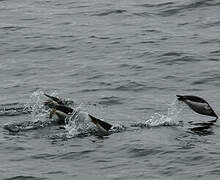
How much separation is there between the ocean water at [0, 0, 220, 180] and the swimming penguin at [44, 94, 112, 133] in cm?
23

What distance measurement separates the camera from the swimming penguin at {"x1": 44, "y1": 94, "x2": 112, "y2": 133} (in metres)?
17.0

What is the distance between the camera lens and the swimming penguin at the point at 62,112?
17.0 m

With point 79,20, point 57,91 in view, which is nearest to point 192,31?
point 79,20

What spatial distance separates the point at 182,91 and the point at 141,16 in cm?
1048

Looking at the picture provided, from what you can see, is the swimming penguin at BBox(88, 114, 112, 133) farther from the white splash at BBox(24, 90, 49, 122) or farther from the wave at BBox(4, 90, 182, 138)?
the white splash at BBox(24, 90, 49, 122)

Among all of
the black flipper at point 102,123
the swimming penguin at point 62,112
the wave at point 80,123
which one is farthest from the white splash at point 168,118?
the swimming penguin at point 62,112

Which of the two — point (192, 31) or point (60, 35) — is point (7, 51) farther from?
point (192, 31)

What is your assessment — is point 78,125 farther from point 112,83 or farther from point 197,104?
point 112,83

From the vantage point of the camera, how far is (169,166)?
48.4 feet

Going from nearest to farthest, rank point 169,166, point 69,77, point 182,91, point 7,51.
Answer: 1. point 169,166
2. point 182,91
3. point 69,77
4. point 7,51

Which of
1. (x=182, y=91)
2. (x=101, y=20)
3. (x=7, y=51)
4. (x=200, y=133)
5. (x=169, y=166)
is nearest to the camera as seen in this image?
(x=169, y=166)

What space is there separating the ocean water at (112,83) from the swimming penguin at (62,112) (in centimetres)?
23

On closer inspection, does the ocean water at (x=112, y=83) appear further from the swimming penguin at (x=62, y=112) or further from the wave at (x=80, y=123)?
the swimming penguin at (x=62, y=112)

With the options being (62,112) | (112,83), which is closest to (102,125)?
(62,112)
